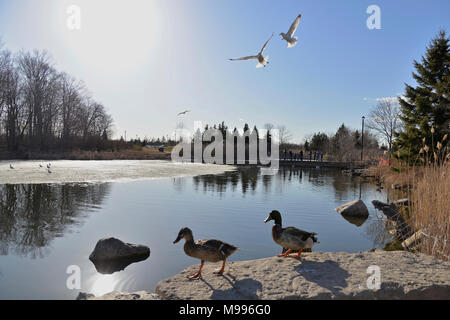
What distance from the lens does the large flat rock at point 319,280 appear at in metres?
3.82

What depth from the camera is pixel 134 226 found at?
8.59m

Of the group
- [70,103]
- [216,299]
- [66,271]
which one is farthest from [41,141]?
[216,299]

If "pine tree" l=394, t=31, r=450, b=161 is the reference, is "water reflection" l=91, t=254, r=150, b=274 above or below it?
below

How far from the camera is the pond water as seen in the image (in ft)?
17.0

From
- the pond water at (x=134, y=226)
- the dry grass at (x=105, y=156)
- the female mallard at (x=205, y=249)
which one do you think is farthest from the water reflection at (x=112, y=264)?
the dry grass at (x=105, y=156)

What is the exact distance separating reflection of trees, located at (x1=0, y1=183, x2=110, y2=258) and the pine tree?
17.6 meters

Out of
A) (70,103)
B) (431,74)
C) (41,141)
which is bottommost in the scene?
(41,141)

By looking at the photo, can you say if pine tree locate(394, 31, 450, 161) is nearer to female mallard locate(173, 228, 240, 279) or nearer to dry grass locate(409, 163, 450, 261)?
dry grass locate(409, 163, 450, 261)

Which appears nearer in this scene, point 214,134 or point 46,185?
point 46,185

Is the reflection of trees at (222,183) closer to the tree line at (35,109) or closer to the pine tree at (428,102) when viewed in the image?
the pine tree at (428,102)

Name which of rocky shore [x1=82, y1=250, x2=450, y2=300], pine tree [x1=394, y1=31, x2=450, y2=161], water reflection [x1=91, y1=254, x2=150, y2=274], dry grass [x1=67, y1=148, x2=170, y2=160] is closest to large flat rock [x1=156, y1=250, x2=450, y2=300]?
rocky shore [x1=82, y1=250, x2=450, y2=300]
